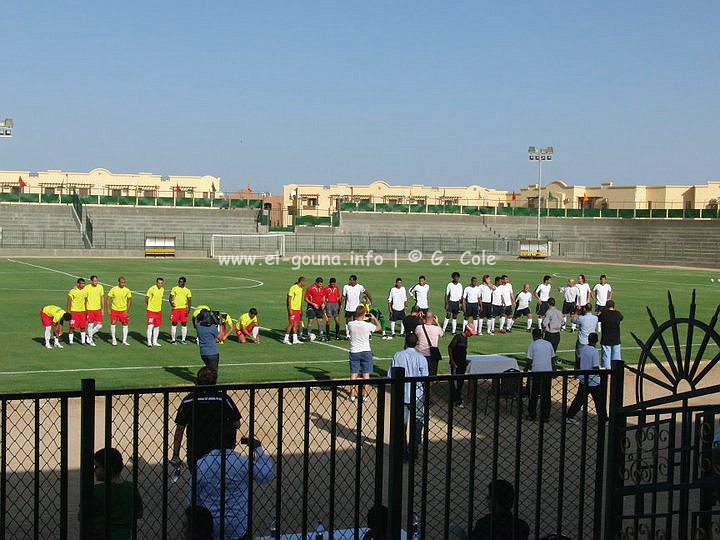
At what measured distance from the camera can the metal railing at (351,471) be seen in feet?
20.6

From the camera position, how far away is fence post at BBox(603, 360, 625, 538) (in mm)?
6359

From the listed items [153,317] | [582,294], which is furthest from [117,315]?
[582,294]

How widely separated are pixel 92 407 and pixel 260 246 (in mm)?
66593

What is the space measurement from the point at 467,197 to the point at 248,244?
51793 millimetres

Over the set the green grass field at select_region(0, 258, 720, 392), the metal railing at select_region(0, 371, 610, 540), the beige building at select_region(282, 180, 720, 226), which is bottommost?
the green grass field at select_region(0, 258, 720, 392)

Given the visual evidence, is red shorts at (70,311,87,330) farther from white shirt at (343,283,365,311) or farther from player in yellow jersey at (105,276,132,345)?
white shirt at (343,283,365,311)

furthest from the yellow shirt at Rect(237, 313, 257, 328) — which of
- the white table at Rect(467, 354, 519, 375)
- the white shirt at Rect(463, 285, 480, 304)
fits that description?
the white table at Rect(467, 354, 519, 375)

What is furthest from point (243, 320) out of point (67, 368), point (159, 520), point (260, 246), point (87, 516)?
point (260, 246)

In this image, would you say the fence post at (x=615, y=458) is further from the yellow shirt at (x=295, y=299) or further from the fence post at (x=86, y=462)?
the yellow shirt at (x=295, y=299)

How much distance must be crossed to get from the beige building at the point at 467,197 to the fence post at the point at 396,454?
7341 cm

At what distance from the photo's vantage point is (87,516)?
226 inches

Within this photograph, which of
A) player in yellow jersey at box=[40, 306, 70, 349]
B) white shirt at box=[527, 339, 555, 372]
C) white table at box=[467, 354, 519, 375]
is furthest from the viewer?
player in yellow jersey at box=[40, 306, 70, 349]

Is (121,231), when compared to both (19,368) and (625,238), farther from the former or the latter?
(19,368)

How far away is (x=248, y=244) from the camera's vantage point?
7150cm
